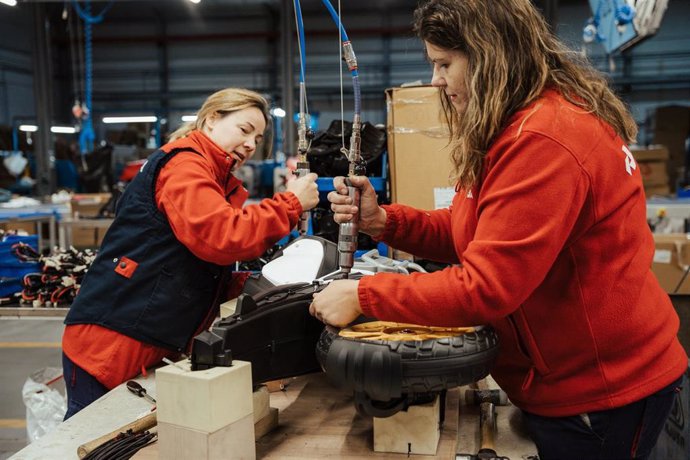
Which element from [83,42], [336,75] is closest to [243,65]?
[336,75]

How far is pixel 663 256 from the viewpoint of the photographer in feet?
8.71

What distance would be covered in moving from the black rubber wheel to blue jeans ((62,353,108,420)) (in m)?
0.77

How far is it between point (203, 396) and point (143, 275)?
58 centimetres

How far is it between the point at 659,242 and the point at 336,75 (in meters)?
8.80

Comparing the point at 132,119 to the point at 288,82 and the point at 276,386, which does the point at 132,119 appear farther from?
the point at 276,386

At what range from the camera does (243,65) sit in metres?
11.1

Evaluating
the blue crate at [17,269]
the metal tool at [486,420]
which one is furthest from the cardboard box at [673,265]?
the blue crate at [17,269]

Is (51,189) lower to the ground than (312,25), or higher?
lower

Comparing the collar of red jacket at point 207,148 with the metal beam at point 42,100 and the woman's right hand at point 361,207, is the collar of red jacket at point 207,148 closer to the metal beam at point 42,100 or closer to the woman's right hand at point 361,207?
the woman's right hand at point 361,207

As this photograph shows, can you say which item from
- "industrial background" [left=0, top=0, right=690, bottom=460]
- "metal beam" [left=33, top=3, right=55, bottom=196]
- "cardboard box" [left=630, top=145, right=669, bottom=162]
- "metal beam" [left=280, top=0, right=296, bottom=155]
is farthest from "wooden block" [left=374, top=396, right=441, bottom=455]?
"metal beam" [left=33, top=3, right=55, bottom=196]

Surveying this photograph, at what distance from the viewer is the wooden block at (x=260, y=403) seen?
99 centimetres

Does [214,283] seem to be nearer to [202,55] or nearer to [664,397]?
[664,397]

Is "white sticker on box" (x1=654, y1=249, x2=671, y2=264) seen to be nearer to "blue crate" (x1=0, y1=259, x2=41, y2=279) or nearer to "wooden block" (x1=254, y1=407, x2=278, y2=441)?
"wooden block" (x1=254, y1=407, x2=278, y2=441)

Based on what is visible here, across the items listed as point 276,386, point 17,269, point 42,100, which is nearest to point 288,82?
point 42,100
